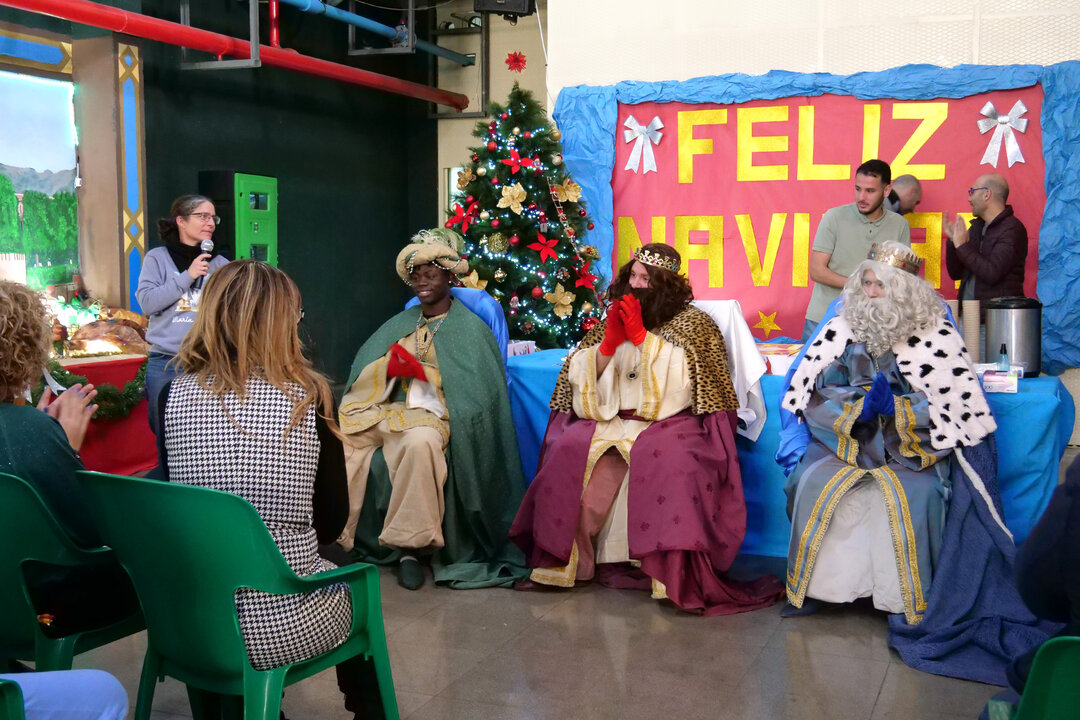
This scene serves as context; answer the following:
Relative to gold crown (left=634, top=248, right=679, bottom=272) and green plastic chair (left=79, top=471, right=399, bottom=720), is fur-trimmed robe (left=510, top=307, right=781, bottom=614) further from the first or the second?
green plastic chair (left=79, top=471, right=399, bottom=720)

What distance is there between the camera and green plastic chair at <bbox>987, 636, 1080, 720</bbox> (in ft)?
5.69

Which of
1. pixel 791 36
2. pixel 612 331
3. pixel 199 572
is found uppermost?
pixel 791 36

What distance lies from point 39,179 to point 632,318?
204 inches

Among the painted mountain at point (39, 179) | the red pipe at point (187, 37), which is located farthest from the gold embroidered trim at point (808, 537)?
the painted mountain at point (39, 179)

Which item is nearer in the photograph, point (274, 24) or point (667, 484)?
point (667, 484)

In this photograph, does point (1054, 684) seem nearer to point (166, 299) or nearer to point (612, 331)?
point (612, 331)

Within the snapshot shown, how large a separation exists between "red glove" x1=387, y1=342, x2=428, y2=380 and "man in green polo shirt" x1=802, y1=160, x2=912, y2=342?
240cm

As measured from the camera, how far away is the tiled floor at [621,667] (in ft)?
10.2

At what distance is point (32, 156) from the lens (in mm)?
7434

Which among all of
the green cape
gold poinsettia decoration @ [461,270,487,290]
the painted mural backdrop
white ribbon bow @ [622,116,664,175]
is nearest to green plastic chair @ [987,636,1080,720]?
the green cape

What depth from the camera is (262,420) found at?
2.39 m

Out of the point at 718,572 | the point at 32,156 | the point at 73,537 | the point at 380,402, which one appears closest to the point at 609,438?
the point at 718,572

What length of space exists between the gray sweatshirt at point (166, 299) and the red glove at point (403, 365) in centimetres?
88

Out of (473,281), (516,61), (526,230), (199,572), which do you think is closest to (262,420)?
(199,572)
